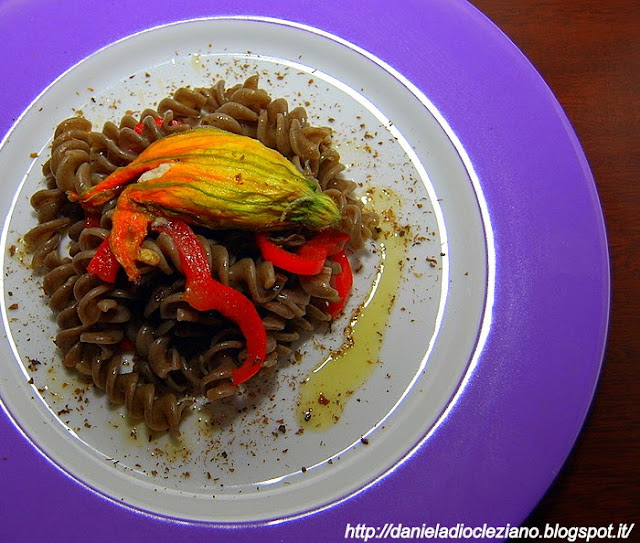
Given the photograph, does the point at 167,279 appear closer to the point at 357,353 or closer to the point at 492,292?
the point at 357,353

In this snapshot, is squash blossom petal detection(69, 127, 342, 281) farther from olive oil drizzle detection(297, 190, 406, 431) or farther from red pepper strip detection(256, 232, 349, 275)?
olive oil drizzle detection(297, 190, 406, 431)

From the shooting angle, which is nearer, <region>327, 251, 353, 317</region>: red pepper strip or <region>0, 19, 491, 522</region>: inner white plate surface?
<region>0, 19, 491, 522</region>: inner white plate surface

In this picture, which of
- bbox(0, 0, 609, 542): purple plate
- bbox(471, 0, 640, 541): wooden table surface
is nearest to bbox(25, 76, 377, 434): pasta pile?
bbox(0, 0, 609, 542): purple plate

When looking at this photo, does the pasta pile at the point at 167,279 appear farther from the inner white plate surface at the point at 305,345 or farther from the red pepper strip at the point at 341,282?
the inner white plate surface at the point at 305,345

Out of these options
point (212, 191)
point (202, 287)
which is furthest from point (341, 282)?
point (212, 191)

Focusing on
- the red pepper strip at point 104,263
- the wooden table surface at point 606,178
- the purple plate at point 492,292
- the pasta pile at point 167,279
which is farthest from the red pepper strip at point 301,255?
the wooden table surface at point 606,178

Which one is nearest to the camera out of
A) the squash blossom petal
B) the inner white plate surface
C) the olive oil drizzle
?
the squash blossom petal

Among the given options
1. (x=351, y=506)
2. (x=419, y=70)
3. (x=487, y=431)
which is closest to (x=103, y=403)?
(x=351, y=506)
